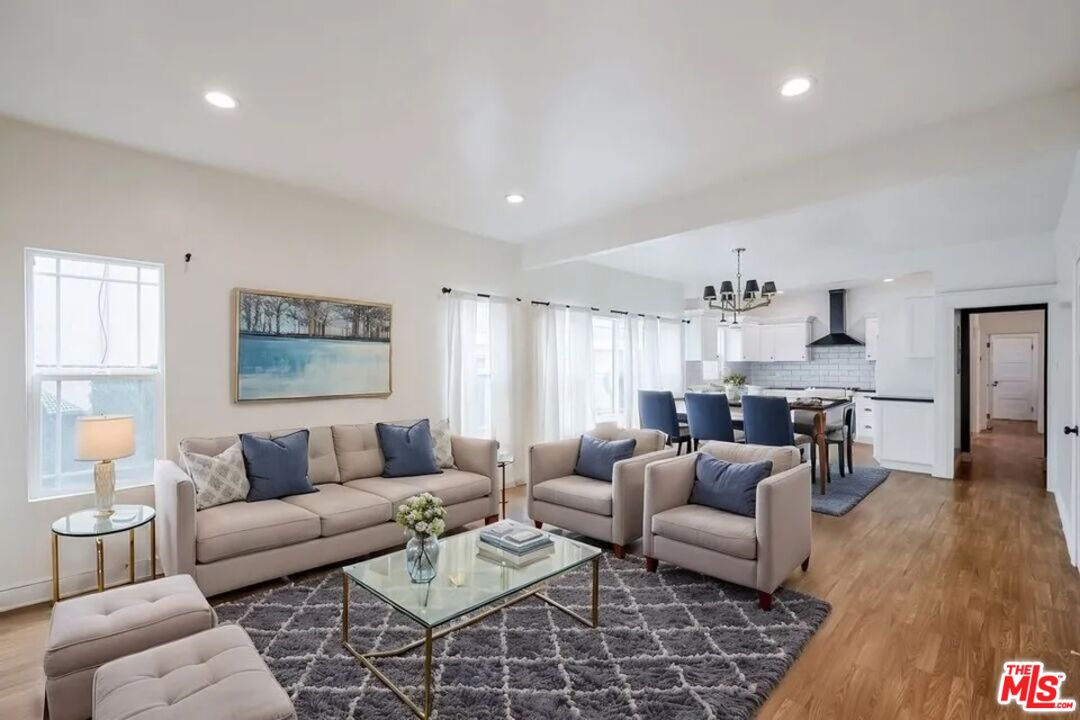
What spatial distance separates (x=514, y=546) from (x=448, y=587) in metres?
0.47

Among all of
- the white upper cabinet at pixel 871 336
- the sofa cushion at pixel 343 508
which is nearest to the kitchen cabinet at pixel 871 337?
the white upper cabinet at pixel 871 336

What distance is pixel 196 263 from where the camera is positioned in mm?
3555

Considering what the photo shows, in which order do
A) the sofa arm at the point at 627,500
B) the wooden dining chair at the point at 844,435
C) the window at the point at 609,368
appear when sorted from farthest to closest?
the window at the point at 609,368 → the wooden dining chair at the point at 844,435 → the sofa arm at the point at 627,500

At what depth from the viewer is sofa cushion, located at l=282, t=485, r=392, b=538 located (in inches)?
129

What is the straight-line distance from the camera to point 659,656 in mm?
2432

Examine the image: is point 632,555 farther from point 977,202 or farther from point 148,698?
point 977,202

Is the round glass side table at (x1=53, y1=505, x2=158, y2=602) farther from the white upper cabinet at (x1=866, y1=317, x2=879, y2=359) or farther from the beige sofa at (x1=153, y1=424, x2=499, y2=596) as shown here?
the white upper cabinet at (x1=866, y1=317, x2=879, y2=359)

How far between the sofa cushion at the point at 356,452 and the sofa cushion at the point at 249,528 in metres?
0.71

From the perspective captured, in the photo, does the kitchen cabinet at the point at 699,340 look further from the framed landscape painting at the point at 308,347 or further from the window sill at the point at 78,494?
the window sill at the point at 78,494

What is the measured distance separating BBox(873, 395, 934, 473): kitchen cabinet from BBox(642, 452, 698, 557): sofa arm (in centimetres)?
437

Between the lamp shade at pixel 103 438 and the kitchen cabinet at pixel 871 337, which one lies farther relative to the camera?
the kitchen cabinet at pixel 871 337

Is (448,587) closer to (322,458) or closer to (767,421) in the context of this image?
(322,458)

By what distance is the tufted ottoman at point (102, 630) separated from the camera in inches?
73.9

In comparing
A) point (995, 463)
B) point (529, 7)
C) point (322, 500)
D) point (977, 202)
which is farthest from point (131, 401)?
point (995, 463)
